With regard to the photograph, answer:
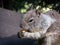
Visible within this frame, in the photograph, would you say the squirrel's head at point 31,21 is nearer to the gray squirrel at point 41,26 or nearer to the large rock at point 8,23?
the gray squirrel at point 41,26

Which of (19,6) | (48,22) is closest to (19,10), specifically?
(19,6)

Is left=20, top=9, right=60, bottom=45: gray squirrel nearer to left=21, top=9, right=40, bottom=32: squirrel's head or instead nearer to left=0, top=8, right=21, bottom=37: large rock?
left=21, top=9, right=40, bottom=32: squirrel's head

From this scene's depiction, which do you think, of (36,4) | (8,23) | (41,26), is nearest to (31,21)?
(41,26)

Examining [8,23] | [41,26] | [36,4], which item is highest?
[36,4]

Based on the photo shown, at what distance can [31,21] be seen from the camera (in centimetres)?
161

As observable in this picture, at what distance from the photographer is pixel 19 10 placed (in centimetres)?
410

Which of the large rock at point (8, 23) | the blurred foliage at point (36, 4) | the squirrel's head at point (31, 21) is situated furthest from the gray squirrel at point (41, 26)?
the blurred foliage at point (36, 4)

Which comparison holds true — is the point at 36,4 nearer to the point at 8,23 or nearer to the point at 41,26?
the point at 8,23

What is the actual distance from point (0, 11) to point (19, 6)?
419 millimetres

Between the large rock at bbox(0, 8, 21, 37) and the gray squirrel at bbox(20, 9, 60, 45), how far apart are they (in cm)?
134

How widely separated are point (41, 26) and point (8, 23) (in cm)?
180

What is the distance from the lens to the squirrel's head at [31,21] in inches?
62.5

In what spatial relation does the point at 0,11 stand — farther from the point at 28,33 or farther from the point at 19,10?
the point at 28,33

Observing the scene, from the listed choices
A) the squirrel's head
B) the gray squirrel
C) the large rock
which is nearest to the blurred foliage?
the large rock
